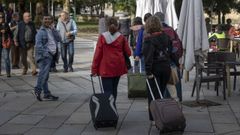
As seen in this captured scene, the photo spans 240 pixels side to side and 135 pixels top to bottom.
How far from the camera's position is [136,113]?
978cm

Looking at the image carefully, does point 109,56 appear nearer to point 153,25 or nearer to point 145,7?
point 153,25

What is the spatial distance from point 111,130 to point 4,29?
7.70 meters

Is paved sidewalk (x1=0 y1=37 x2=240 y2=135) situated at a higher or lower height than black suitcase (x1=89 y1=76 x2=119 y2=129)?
lower

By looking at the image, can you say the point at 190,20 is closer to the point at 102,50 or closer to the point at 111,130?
the point at 102,50

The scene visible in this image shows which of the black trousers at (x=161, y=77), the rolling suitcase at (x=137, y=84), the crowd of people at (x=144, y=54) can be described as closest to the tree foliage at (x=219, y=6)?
the rolling suitcase at (x=137, y=84)

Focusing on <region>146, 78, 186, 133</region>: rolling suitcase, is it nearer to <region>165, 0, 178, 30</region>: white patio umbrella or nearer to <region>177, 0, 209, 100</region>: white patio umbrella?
<region>177, 0, 209, 100</region>: white patio umbrella

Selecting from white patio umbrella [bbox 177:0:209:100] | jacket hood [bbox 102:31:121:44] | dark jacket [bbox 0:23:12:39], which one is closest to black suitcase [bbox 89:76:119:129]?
jacket hood [bbox 102:31:121:44]

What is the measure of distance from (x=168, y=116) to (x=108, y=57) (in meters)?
1.68

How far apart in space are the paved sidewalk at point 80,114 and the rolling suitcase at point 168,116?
1.38 ft

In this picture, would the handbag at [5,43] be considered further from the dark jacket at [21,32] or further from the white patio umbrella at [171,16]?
the white patio umbrella at [171,16]

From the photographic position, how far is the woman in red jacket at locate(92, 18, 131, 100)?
29.2 feet

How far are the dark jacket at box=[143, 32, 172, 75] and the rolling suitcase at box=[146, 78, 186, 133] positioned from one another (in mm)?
645

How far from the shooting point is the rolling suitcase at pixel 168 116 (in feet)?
25.4

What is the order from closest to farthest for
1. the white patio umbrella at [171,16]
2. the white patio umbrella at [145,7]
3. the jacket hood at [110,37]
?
the jacket hood at [110,37] < the white patio umbrella at [171,16] < the white patio umbrella at [145,7]
